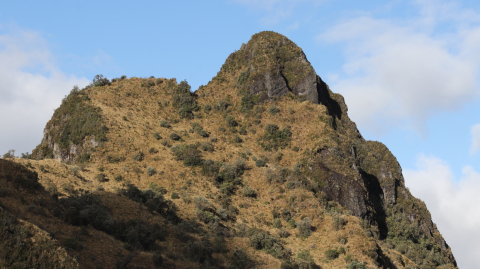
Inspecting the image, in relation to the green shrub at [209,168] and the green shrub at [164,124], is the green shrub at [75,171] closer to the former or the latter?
the green shrub at [209,168]

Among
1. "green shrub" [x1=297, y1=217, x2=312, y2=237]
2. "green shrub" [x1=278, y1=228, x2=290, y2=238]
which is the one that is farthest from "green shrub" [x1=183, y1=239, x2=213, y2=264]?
"green shrub" [x1=297, y1=217, x2=312, y2=237]

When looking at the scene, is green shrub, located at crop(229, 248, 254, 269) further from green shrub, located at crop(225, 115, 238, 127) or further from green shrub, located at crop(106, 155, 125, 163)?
green shrub, located at crop(225, 115, 238, 127)

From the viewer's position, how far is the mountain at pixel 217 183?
35.9 meters

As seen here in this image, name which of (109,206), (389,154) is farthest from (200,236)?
(389,154)

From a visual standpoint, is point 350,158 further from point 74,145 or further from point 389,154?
point 74,145

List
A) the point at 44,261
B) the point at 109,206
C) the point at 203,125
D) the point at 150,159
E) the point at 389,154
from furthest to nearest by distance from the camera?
the point at 389,154 → the point at 203,125 → the point at 150,159 → the point at 109,206 → the point at 44,261

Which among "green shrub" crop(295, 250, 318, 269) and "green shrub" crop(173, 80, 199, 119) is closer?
"green shrub" crop(295, 250, 318, 269)

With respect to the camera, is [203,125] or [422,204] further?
[422,204]

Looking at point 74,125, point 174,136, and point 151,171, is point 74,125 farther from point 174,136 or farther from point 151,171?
point 151,171

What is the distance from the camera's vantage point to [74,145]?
68.1m

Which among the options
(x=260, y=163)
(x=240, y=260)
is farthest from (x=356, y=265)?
(x=260, y=163)

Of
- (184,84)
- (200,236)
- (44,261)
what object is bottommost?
(44,261)

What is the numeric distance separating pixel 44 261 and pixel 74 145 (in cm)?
4493

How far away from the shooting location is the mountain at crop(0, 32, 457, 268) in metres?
35.9
